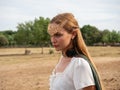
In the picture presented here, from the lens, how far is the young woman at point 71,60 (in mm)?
2369

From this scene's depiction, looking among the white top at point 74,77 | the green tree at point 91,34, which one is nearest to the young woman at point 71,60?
the white top at point 74,77

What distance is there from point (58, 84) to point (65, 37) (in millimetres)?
369

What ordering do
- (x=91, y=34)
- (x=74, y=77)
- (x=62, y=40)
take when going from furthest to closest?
(x=91, y=34), (x=62, y=40), (x=74, y=77)

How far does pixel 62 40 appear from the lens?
8.41ft

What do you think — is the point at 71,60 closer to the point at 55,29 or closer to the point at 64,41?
the point at 64,41

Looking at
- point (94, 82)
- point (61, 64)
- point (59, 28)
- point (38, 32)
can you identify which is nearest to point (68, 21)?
point (59, 28)

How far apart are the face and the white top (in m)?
0.14

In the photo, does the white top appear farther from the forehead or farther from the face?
the forehead

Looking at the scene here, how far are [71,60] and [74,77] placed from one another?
15 cm

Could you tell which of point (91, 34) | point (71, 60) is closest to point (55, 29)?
point (71, 60)

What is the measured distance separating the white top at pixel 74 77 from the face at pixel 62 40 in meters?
0.14

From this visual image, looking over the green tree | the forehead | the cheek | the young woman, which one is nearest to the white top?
the young woman

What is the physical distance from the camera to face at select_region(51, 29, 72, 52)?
8.39 ft

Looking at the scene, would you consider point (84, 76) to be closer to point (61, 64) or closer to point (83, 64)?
point (83, 64)
